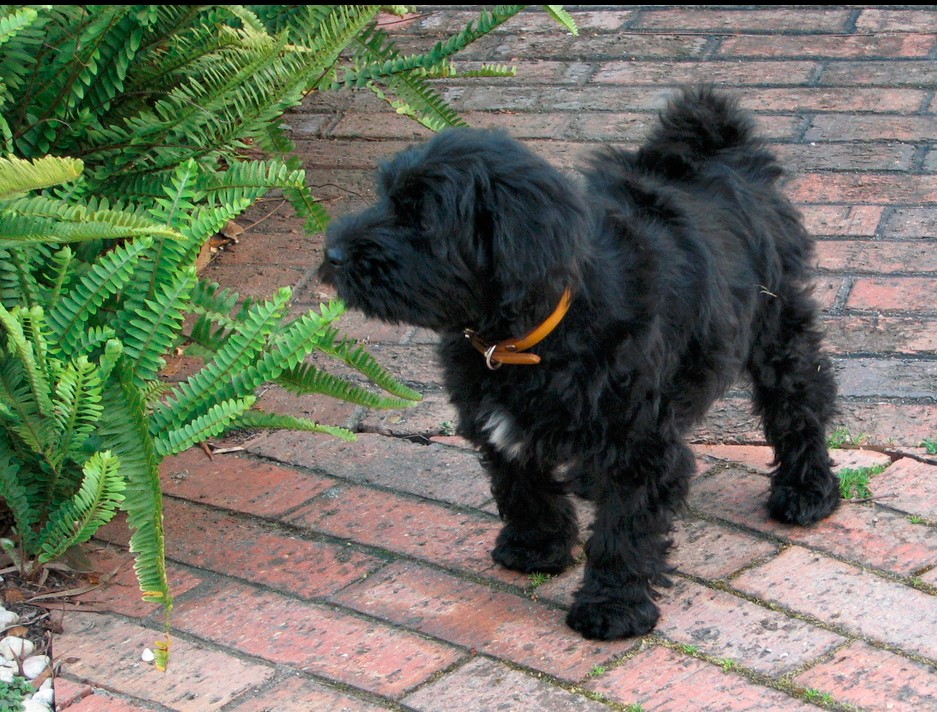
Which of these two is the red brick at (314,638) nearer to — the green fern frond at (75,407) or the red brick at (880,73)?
the green fern frond at (75,407)

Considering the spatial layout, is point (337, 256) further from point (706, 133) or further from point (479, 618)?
point (706, 133)

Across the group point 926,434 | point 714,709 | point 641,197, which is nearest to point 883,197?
point 926,434

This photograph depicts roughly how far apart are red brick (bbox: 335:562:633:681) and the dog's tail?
47.4 inches

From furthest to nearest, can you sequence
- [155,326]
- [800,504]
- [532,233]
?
1. [800,504]
2. [155,326]
3. [532,233]

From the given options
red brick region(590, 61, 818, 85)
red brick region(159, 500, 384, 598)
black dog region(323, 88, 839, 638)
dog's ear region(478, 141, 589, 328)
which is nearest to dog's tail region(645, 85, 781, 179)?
black dog region(323, 88, 839, 638)

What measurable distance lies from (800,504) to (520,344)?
38.8 inches

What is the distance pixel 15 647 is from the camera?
2.72 metres

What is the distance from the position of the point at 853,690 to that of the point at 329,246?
4.72 ft

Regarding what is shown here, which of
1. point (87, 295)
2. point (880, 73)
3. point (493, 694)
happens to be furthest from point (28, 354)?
point (880, 73)

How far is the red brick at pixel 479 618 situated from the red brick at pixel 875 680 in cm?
44

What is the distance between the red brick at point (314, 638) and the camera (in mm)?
2637

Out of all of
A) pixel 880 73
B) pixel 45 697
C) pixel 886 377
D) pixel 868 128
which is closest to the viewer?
pixel 45 697

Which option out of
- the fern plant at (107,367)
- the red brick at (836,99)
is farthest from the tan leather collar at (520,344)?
A: the red brick at (836,99)

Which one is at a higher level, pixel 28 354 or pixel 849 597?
pixel 28 354
